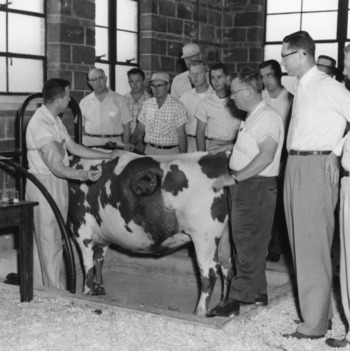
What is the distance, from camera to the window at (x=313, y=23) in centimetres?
1052

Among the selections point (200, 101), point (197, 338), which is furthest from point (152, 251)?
point (200, 101)

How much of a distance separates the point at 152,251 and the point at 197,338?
5.24ft

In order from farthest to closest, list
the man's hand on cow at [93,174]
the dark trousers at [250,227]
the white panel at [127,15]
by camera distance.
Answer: the white panel at [127,15] < the man's hand on cow at [93,174] < the dark trousers at [250,227]

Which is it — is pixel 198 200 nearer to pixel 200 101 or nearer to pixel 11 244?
pixel 200 101

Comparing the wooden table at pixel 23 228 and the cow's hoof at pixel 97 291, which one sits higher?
the wooden table at pixel 23 228

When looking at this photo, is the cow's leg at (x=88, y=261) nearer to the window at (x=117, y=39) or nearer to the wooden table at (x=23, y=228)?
the wooden table at (x=23, y=228)

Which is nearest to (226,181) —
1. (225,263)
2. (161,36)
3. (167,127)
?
(225,263)

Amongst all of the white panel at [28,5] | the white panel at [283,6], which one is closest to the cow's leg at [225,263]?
the white panel at [28,5]

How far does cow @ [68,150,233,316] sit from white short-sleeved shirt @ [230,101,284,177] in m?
0.56

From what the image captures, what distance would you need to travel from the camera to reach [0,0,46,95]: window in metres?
8.06

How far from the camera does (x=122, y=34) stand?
981 centimetres

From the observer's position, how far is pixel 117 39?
31.9 feet

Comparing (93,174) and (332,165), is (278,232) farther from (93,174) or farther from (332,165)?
(332,165)

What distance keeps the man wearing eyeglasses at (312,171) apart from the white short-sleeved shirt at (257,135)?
38 centimetres
